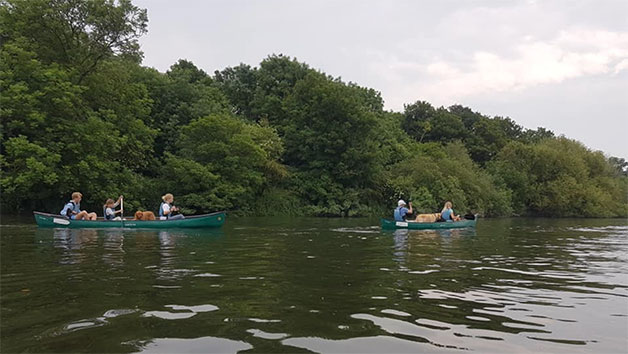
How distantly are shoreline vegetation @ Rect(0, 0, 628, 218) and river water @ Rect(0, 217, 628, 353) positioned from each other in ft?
59.8

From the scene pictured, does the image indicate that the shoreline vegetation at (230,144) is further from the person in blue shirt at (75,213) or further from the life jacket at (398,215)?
the life jacket at (398,215)

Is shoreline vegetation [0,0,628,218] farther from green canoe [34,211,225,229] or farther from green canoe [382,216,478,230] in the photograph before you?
green canoe [382,216,478,230]

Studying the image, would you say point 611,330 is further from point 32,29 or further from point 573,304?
point 32,29

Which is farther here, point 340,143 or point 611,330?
point 340,143

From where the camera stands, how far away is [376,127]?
47781mm

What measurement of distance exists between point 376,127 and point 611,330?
141ft

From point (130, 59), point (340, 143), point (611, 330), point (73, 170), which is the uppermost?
point (130, 59)

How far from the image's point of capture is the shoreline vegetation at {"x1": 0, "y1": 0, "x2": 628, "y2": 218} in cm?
2853

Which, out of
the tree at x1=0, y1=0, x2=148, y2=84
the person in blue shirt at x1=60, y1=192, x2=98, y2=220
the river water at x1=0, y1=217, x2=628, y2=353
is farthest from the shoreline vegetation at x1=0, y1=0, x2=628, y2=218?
the river water at x1=0, y1=217, x2=628, y2=353

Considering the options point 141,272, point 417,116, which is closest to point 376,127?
point 417,116

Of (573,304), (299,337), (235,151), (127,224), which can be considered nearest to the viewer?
(299,337)

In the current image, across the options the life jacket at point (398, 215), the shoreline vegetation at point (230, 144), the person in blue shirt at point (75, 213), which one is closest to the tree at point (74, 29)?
the shoreline vegetation at point (230, 144)

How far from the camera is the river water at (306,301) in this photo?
15.6 feet

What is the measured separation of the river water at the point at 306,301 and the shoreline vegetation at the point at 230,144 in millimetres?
18220
